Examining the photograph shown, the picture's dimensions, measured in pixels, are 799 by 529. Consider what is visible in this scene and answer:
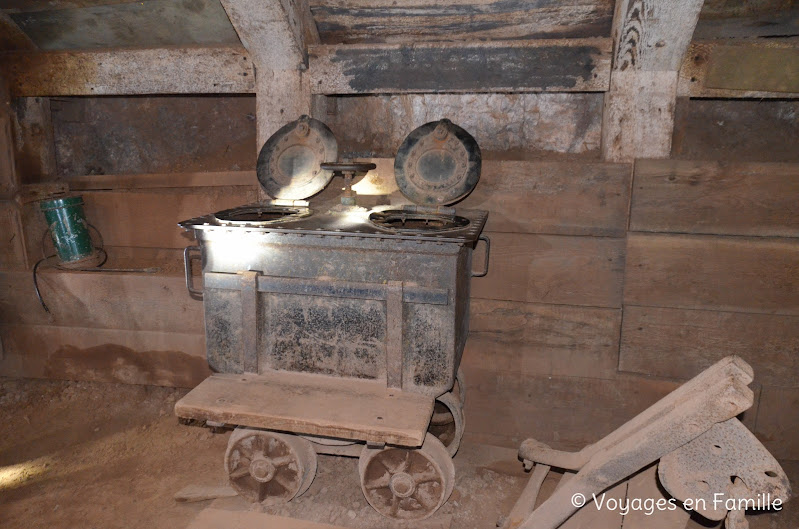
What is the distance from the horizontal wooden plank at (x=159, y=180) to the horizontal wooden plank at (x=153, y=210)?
51mm

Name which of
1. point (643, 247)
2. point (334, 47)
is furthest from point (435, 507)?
point (334, 47)

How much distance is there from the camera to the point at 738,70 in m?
3.07

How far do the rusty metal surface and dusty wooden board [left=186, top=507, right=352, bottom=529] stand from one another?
1753mm

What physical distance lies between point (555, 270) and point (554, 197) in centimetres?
46

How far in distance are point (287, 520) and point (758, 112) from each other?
3.77 metres

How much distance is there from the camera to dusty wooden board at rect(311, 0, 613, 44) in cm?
322

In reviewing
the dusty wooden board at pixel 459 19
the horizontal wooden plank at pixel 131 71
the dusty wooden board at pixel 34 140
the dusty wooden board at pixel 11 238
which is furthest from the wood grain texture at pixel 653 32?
the dusty wooden board at pixel 11 238

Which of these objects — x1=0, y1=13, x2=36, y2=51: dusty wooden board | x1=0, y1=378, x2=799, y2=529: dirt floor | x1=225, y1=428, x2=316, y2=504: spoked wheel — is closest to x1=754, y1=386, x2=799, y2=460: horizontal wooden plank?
x1=0, y1=378, x2=799, y2=529: dirt floor

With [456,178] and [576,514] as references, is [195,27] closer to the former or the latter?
[456,178]

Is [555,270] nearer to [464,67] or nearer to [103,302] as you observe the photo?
[464,67]

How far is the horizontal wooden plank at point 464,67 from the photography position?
3.20m

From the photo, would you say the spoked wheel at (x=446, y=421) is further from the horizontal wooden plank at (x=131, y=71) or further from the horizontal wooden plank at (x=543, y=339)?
the horizontal wooden plank at (x=131, y=71)

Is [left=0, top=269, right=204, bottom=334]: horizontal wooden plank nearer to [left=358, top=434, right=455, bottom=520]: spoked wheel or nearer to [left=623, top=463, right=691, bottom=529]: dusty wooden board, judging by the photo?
[left=358, top=434, right=455, bottom=520]: spoked wheel

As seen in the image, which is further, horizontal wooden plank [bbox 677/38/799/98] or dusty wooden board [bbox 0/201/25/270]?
dusty wooden board [bbox 0/201/25/270]
